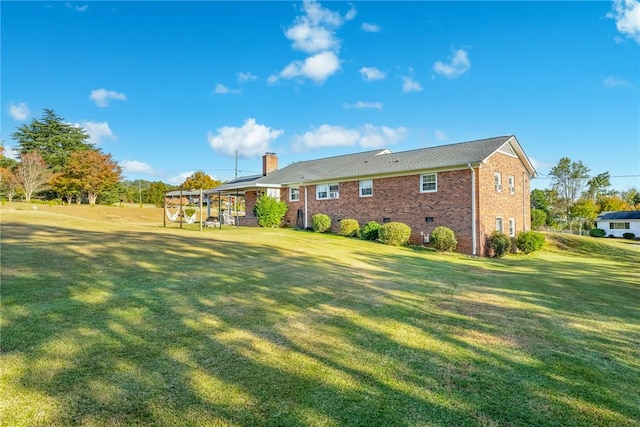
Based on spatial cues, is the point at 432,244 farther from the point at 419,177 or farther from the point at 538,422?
the point at 538,422

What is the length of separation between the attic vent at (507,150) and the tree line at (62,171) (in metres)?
25.0

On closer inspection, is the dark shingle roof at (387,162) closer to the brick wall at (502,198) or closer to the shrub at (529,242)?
the brick wall at (502,198)

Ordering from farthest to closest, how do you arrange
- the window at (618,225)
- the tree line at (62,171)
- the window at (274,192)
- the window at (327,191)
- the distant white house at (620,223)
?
1. the window at (618,225)
2. the distant white house at (620,223)
3. the tree line at (62,171)
4. the window at (274,192)
5. the window at (327,191)

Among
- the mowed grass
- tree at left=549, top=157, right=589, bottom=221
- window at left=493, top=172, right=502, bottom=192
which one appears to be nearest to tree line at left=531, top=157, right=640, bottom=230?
tree at left=549, top=157, right=589, bottom=221

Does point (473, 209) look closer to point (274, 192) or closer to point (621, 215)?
point (274, 192)

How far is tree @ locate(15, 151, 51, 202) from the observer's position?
38.0 metres

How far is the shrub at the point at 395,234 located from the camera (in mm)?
18062

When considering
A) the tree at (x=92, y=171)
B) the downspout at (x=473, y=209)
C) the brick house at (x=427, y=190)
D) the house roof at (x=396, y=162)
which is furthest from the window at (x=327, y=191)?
the tree at (x=92, y=171)

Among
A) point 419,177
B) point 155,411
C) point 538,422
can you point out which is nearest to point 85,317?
point 155,411

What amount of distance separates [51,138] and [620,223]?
74541mm

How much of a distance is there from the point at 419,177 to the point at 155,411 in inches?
717

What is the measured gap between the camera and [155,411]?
2.74 meters

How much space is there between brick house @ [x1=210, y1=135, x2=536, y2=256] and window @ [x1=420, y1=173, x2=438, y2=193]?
52mm

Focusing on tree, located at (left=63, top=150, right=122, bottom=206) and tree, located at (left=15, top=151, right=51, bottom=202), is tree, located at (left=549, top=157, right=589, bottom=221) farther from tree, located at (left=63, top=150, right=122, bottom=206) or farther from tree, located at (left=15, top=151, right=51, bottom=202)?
tree, located at (left=15, top=151, right=51, bottom=202)
